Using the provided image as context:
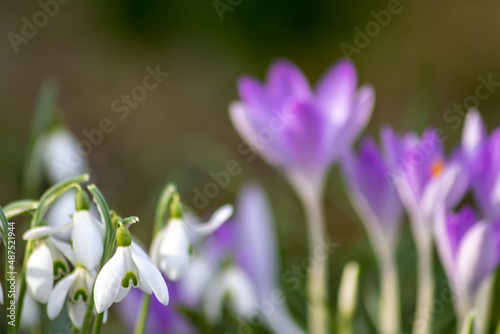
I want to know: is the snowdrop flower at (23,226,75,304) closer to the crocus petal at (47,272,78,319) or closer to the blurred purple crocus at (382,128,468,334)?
the crocus petal at (47,272,78,319)

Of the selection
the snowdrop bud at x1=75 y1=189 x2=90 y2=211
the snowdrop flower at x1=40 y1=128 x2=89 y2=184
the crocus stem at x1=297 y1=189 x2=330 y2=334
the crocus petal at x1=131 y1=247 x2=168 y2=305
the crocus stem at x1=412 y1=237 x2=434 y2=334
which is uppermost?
the snowdrop flower at x1=40 y1=128 x2=89 y2=184

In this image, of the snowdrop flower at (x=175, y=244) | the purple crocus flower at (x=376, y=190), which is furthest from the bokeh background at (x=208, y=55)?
the snowdrop flower at (x=175, y=244)

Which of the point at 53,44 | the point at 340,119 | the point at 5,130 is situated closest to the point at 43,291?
the point at 340,119

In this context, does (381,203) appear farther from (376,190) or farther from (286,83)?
(286,83)

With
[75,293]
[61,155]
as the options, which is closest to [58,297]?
[75,293]

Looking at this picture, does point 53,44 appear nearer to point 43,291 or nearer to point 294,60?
point 294,60

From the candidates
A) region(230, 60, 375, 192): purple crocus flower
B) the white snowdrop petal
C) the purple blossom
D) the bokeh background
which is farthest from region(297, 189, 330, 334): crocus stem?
the bokeh background
